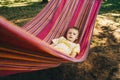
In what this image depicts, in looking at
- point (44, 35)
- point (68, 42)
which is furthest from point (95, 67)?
point (44, 35)

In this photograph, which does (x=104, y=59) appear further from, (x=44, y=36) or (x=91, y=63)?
(x=44, y=36)

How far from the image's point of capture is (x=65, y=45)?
3611 millimetres

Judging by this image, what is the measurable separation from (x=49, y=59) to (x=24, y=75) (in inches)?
60.3

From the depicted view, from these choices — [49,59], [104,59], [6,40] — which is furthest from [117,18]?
[6,40]

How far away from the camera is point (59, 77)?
3936mm

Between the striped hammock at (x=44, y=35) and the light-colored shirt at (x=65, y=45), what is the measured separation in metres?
0.11

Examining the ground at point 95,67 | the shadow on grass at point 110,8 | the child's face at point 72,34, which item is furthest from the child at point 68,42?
the shadow on grass at point 110,8

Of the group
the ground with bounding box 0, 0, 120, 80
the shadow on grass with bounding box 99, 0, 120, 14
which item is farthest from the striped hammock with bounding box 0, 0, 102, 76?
the shadow on grass with bounding box 99, 0, 120, 14

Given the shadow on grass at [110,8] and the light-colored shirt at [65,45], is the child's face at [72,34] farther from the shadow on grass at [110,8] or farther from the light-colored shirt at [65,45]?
the shadow on grass at [110,8]

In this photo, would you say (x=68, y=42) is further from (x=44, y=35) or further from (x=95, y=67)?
(x=95, y=67)

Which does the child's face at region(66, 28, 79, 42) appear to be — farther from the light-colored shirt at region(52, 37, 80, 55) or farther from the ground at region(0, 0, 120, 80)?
the ground at region(0, 0, 120, 80)

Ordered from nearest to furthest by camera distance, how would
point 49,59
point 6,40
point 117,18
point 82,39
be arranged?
point 6,40 < point 49,59 < point 82,39 < point 117,18

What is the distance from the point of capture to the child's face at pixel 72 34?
3.66 metres

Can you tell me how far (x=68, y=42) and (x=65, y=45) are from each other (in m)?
0.06
